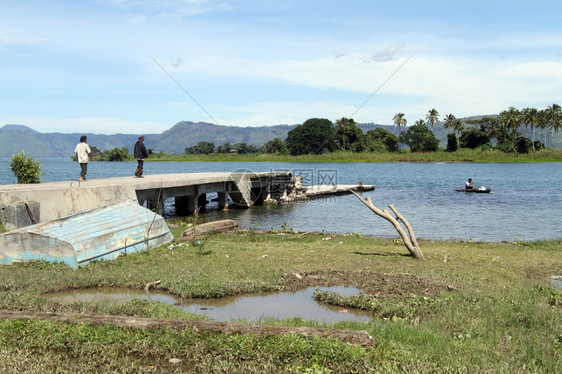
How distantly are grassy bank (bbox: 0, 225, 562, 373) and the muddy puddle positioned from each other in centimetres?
24

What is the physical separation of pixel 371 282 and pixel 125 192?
1215 centimetres

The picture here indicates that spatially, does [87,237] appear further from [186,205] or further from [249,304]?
[186,205]

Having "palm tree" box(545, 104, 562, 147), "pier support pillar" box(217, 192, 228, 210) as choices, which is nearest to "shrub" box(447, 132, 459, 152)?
"palm tree" box(545, 104, 562, 147)

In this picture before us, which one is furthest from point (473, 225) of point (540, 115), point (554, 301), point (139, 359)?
point (540, 115)

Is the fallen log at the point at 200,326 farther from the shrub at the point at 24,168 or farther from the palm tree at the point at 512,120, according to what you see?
the palm tree at the point at 512,120

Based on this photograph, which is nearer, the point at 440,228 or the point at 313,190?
the point at 440,228

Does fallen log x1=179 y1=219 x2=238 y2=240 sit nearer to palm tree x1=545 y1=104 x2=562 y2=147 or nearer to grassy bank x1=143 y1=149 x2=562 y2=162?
grassy bank x1=143 y1=149 x2=562 y2=162

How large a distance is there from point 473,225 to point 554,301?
15.5 metres

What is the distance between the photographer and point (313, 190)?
39688mm

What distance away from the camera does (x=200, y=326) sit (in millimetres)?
6242

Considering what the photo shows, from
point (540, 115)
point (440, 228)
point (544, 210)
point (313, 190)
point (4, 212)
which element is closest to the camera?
point (4, 212)

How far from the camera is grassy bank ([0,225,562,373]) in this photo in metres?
5.68

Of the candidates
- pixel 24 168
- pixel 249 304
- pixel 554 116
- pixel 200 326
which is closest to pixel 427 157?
pixel 554 116

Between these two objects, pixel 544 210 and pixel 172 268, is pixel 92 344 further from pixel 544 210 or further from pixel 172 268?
pixel 544 210
